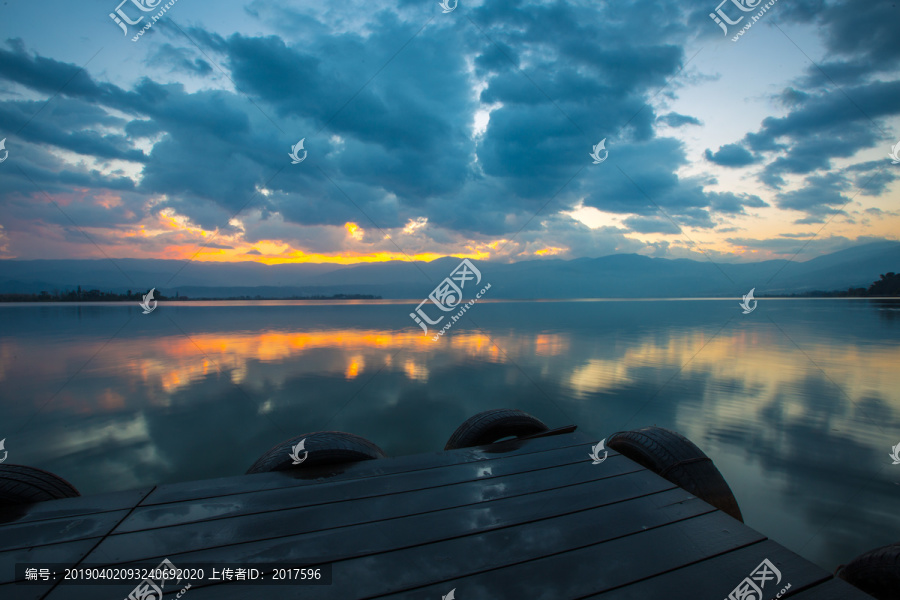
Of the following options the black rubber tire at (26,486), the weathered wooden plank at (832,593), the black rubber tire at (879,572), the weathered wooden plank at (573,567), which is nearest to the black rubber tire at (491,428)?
the weathered wooden plank at (573,567)

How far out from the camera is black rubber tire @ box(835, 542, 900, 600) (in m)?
1.91

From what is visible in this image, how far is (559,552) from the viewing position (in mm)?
1772

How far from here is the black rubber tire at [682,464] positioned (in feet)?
9.19

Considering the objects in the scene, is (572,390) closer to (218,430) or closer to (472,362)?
(472,362)

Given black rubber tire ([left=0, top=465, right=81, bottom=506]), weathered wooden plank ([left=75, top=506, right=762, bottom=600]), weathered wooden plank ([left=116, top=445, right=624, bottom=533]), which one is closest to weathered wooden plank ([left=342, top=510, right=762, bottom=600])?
weathered wooden plank ([left=75, top=506, right=762, bottom=600])

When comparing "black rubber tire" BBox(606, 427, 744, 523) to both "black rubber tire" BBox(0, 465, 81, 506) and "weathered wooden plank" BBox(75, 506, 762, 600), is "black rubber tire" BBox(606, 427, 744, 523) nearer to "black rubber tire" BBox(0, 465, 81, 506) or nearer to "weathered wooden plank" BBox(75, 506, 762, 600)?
"weathered wooden plank" BBox(75, 506, 762, 600)

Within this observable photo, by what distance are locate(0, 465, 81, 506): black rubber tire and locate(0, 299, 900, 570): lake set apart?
2.19 metres

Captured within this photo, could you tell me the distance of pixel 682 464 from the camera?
9.42 feet

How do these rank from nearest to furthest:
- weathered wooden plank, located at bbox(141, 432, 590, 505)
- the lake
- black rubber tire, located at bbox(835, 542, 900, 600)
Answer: black rubber tire, located at bbox(835, 542, 900, 600) → weathered wooden plank, located at bbox(141, 432, 590, 505) → the lake

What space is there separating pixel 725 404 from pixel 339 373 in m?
7.94

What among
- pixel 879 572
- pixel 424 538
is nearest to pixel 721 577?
pixel 879 572

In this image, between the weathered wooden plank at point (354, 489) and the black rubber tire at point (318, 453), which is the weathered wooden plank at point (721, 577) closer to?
the weathered wooden plank at point (354, 489)

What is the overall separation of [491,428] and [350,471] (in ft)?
5.07

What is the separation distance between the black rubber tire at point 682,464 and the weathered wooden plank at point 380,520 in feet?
1.58
